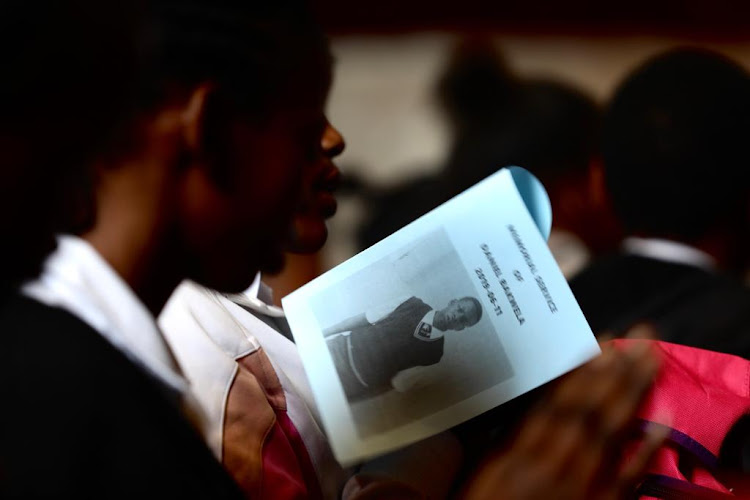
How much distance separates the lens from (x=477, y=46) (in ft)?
6.79

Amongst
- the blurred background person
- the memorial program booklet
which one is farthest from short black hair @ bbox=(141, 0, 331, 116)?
the blurred background person

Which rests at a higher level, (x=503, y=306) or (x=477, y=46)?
(x=503, y=306)

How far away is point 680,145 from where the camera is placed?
1.03m

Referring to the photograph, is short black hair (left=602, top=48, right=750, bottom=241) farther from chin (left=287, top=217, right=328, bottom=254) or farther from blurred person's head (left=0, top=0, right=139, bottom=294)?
blurred person's head (left=0, top=0, right=139, bottom=294)

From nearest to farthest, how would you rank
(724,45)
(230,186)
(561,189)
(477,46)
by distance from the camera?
(230,186) → (561,189) → (477,46) → (724,45)

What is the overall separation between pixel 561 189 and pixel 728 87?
30 cm

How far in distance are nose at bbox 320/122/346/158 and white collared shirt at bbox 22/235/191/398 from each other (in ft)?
0.59

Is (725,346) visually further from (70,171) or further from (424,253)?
(70,171)

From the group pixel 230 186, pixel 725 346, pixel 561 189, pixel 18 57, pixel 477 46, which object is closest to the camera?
pixel 18 57

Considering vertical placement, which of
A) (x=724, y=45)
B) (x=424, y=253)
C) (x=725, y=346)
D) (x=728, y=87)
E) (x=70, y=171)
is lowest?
(x=724, y=45)

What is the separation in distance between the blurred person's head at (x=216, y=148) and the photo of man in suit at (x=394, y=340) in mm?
78

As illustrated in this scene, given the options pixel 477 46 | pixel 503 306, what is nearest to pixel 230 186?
pixel 503 306

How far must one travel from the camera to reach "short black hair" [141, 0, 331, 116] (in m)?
0.49

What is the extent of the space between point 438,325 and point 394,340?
3 cm
